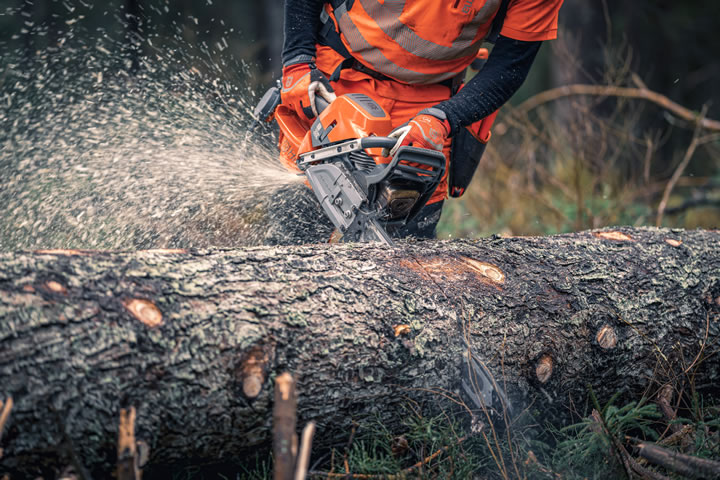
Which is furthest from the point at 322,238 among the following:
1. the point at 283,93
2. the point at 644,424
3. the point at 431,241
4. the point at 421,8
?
the point at 644,424

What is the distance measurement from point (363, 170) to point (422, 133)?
1.00ft

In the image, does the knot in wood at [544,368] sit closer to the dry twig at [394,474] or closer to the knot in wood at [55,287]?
the dry twig at [394,474]

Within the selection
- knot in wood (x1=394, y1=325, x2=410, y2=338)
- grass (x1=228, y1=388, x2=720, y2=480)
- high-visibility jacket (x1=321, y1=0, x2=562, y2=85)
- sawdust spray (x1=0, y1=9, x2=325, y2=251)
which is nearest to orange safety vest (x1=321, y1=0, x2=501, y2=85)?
high-visibility jacket (x1=321, y1=0, x2=562, y2=85)

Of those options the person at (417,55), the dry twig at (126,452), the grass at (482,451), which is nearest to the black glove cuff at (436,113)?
the person at (417,55)

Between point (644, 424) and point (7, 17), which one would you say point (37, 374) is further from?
point (7, 17)

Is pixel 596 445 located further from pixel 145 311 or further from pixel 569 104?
pixel 569 104

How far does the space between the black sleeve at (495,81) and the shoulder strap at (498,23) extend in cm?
10

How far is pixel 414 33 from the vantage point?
2383 mm

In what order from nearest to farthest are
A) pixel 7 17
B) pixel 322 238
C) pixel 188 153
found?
1. pixel 322 238
2. pixel 188 153
3. pixel 7 17

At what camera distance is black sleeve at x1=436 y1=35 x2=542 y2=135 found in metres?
2.44

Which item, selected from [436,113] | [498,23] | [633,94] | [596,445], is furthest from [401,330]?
[633,94]

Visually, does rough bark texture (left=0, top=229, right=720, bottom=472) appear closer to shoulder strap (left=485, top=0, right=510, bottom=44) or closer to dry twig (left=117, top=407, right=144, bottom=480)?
dry twig (left=117, top=407, right=144, bottom=480)

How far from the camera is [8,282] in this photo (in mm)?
1271

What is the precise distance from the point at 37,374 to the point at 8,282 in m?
0.23
